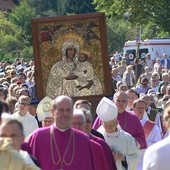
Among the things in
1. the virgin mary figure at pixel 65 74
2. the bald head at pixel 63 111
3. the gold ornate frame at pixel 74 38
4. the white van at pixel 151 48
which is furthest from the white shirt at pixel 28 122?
the white van at pixel 151 48

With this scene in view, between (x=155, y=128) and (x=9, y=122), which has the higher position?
(x=9, y=122)

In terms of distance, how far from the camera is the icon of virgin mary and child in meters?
19.0

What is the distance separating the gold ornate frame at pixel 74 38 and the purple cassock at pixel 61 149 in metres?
9.06

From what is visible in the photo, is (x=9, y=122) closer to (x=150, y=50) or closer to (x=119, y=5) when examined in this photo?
(x=150, y=50)

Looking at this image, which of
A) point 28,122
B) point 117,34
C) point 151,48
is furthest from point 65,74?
point 117,34

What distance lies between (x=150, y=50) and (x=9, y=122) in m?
33.6

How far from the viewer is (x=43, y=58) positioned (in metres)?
19.2

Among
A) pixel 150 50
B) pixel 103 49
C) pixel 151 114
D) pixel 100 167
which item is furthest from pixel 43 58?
pixel 150 50

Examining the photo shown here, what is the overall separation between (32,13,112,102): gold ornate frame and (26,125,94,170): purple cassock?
9058 mm

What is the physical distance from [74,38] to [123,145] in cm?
737

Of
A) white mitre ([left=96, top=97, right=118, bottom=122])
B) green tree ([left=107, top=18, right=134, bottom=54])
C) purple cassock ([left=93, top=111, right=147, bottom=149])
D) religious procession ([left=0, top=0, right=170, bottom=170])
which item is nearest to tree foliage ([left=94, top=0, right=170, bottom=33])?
religious procession ([left=0, top=0, right=170, bottom=170])

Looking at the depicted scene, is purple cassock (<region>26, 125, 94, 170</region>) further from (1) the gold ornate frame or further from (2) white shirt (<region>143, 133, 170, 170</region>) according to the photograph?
(1) the gold ornate frame

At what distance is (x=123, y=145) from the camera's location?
12.2 meters

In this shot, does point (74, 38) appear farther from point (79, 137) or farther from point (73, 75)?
point (79, 137)
